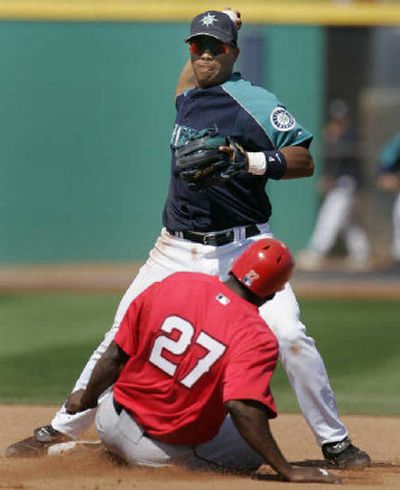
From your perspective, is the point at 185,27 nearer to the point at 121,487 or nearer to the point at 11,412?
the point at 11,412

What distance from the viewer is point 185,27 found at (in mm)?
16062

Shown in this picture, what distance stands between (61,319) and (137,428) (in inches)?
238

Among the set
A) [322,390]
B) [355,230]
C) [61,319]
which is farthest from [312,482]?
[355,230]

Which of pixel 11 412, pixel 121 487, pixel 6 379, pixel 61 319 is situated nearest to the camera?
pixel 121 487

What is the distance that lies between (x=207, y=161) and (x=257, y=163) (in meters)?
0.24

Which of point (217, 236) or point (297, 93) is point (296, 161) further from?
point (297, 93)

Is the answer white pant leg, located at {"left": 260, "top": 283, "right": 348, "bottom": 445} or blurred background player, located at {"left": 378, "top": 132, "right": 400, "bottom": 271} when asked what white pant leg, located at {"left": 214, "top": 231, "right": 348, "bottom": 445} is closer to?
white pant leg, located at {"left": 260, "top": 283, "right": 348, "bottom": 445}

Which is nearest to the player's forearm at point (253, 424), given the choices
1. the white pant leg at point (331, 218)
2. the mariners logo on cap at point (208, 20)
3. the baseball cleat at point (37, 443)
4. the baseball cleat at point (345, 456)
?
the baseball cleat at point (345, 456)

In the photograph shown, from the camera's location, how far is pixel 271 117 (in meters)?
5.89

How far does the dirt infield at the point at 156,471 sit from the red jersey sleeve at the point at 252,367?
0.42 metres

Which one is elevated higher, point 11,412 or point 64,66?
point 64,66

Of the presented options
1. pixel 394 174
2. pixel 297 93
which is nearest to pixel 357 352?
pixel 394 174

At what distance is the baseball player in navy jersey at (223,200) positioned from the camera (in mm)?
5836

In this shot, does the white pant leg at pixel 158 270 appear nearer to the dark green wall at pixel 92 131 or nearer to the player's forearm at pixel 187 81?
the player's forearm at pixel 187 81
